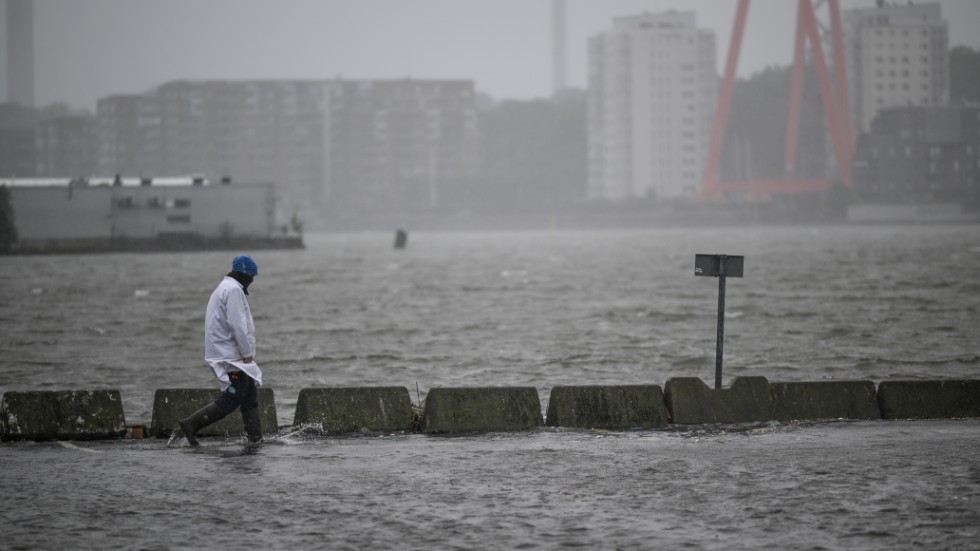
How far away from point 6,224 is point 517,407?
100180 millimetres

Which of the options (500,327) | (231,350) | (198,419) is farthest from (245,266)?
(500,327)

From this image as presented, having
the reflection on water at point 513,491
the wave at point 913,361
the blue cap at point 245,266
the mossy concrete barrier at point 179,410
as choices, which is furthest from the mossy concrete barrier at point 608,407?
the wave at point 913,361

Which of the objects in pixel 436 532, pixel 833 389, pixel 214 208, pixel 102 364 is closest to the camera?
pixel 436 532

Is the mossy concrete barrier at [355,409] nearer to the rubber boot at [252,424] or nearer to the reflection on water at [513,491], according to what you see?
the reflection on water at [513,491]

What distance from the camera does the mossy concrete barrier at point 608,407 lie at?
12672mm

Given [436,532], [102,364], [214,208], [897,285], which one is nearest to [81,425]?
[436,532]

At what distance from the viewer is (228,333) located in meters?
11.4

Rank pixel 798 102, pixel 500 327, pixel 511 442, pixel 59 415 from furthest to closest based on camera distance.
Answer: pixel 798 102, pixel 500 327, pixel 59 415, pixel 511 442

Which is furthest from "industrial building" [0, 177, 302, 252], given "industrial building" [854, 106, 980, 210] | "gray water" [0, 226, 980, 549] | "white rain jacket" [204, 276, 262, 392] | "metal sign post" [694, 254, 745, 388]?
"white rain jacket" [204, 276, 262, 392]

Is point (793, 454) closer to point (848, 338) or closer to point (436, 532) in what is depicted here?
point (436, 532)

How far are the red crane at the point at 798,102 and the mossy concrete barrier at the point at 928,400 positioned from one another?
157 metres

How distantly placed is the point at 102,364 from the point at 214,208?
297 feet

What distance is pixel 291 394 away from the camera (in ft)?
63.2

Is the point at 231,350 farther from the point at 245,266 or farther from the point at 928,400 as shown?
the point at 928,400
